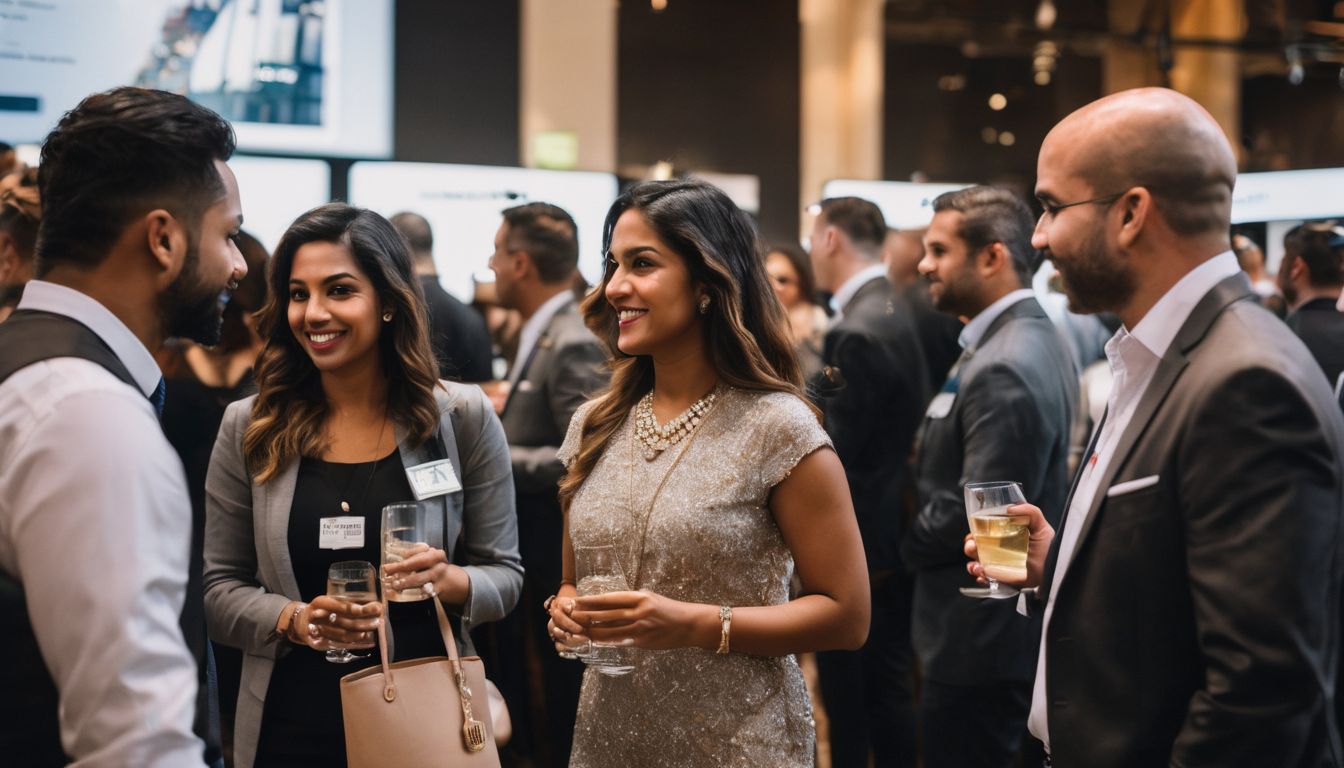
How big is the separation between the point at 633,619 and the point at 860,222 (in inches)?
126

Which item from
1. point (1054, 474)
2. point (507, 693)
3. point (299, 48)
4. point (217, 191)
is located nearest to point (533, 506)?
point (507, 693)

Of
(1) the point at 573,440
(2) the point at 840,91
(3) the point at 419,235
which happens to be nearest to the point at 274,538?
(1) the point at 573,440

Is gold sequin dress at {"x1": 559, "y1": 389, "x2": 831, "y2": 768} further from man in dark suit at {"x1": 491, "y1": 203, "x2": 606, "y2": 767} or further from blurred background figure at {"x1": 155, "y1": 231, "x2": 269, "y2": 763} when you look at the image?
man in dark suit at {"x1": 491, "y1": 203, "x2": 606, "y2": 767}

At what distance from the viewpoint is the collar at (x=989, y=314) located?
11.2ft

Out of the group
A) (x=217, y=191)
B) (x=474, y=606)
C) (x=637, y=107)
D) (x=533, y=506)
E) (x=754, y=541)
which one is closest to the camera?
(x=217, y=191)

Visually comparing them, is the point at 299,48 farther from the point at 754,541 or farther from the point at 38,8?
the point at 754,541

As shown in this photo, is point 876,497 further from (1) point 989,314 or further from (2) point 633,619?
(2) point 633,619

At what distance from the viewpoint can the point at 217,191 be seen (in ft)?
5.38

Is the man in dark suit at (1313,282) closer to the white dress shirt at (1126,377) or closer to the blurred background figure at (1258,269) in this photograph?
the blurred background figure at (1258,269)

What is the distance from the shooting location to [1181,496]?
1545 mm

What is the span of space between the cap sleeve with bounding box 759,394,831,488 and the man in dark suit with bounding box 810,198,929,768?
5.85ft

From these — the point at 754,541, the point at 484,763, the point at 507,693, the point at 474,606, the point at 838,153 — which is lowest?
the point at 507,693

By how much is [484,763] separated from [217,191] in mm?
1063

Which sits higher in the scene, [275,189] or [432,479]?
[275,189]
